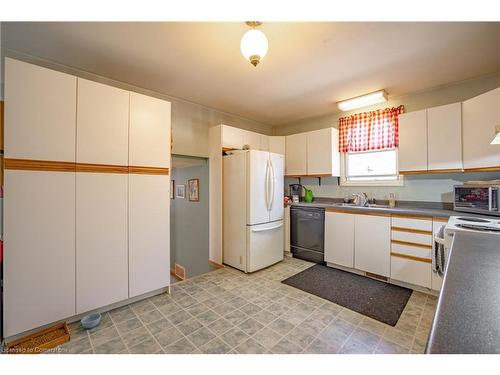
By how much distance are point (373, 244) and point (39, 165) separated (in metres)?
3.58

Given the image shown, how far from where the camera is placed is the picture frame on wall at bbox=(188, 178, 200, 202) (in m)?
3.74

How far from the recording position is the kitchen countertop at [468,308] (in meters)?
0.45

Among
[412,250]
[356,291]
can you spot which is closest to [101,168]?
[356,291]

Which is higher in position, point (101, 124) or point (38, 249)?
point (101, 124)

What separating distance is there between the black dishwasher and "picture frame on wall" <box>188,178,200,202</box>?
165cm

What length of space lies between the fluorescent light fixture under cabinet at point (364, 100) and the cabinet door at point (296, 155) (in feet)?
2.64

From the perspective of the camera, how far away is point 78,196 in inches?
73.4

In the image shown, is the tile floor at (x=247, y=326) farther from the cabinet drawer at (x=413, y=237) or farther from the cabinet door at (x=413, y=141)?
the cabinet door at (x=413, y=141)

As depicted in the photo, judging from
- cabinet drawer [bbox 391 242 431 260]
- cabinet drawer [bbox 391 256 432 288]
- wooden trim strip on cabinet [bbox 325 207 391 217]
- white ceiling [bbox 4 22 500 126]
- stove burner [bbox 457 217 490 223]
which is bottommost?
cabinet drawer [bbox 391 256 432 288]

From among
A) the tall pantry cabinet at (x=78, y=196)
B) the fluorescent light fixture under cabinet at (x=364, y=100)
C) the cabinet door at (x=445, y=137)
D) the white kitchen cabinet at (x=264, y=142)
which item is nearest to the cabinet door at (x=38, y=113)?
the tall pantry cabinet at (x=78, y=196)

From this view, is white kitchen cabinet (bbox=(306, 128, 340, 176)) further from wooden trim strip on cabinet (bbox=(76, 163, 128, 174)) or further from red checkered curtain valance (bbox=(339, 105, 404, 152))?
wooden trim strip on cabinet (bbox=(76, 163, 128, 174))

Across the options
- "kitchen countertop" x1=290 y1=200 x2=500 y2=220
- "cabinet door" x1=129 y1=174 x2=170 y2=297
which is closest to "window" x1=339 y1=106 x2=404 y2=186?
"kitchen countertop" x1=290 y1=200 x2=500 y2=220

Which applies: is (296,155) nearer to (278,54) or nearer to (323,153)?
(323,153)

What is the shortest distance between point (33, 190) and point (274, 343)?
2222 mm
